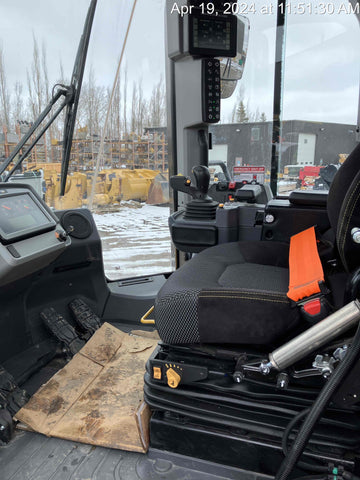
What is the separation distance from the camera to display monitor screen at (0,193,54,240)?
139cm

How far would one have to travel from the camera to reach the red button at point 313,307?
93cm

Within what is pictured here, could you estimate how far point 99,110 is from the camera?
197 centimetres

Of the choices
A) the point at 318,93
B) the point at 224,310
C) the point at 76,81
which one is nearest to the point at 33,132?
the point at 76,81

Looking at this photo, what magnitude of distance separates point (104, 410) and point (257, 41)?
253cm

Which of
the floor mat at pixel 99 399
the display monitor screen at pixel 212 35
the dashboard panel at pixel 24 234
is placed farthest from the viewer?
the display monitor screen at pixel 212 35

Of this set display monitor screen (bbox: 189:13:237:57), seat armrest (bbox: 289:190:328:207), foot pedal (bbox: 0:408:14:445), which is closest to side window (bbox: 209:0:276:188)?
display monitor screen (bbox: 189:13:237:57)

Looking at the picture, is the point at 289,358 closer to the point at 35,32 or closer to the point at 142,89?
the point at 35,32

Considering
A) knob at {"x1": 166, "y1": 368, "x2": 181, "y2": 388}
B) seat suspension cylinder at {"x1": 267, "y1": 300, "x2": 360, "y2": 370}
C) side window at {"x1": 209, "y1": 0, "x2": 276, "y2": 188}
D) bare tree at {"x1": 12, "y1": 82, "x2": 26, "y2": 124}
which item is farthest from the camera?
side window at {"x1": 209, "y1": 0, "x2": 276, "y2": 188}

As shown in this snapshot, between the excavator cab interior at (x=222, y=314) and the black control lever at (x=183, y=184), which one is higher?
the black control lever at (x=183, y=184)

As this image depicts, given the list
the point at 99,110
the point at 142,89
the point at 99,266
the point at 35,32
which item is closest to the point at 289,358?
the point at 99,266

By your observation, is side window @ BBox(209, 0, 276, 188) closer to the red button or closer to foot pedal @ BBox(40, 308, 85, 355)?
foot pedal @ BBox(40, 308, 85, 355)

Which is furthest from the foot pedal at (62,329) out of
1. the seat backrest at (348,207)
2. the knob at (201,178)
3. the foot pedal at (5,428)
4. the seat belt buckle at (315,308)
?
the seat backrest at (348,207)

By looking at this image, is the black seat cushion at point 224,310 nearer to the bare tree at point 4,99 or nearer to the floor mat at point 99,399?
the floor mat at point 99,399

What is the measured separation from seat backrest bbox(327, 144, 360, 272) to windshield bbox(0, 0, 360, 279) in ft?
4.05
